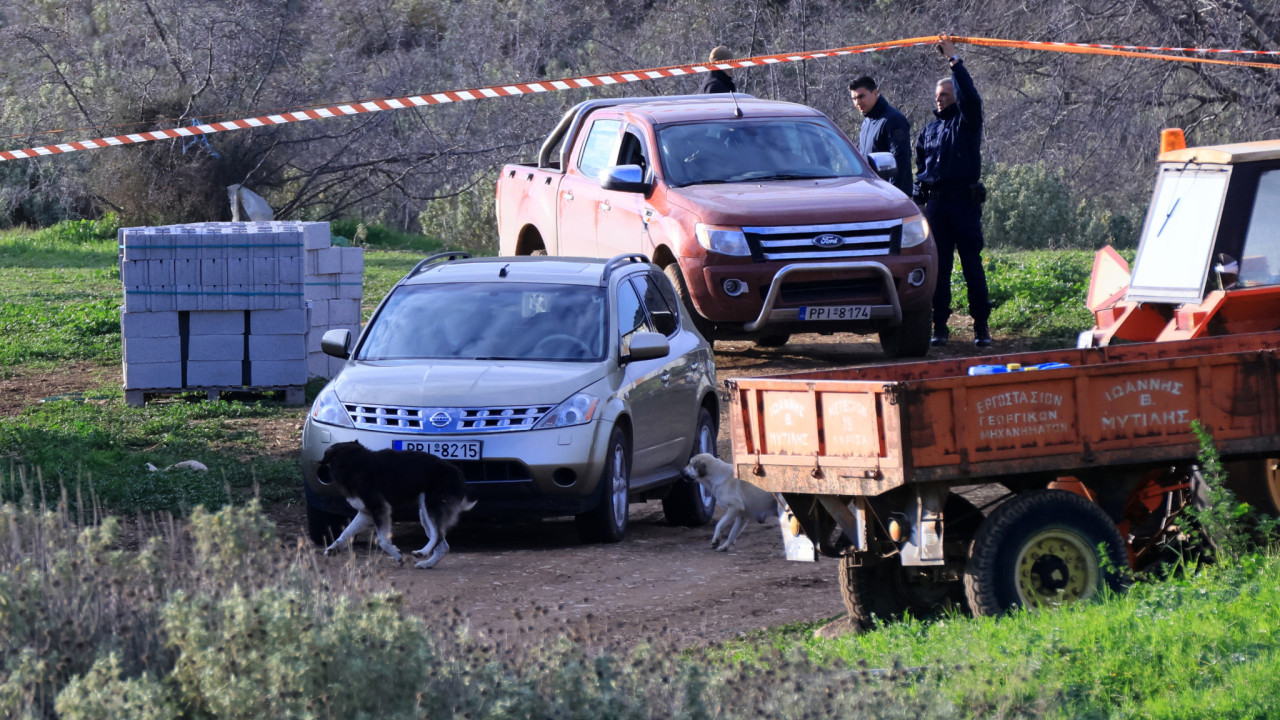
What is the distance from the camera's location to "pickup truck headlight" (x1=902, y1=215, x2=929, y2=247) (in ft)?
42.5

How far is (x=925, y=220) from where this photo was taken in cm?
1320

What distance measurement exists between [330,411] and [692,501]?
95.4 inches

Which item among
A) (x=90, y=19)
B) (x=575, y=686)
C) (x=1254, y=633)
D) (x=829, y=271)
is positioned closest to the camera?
(x=575, y=686)

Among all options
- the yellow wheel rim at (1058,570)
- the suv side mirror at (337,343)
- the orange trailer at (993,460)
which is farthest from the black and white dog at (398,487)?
the yellow wheel rim at (1058,570)

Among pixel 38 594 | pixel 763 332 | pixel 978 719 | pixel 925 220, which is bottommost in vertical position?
pixel 978 719

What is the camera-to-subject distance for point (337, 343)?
968 centimetres

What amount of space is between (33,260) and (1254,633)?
810 inches

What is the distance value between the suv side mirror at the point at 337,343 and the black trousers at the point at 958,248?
6080mm

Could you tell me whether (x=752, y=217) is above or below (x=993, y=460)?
above

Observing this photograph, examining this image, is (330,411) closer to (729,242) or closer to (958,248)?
(729,242)

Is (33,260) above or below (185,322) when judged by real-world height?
above

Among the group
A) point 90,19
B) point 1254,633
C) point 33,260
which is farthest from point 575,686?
point 90,19

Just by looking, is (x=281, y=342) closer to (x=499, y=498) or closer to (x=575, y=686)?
(x=499, y=498)

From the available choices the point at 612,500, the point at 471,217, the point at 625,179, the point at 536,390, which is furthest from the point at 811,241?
the point at 471,217
